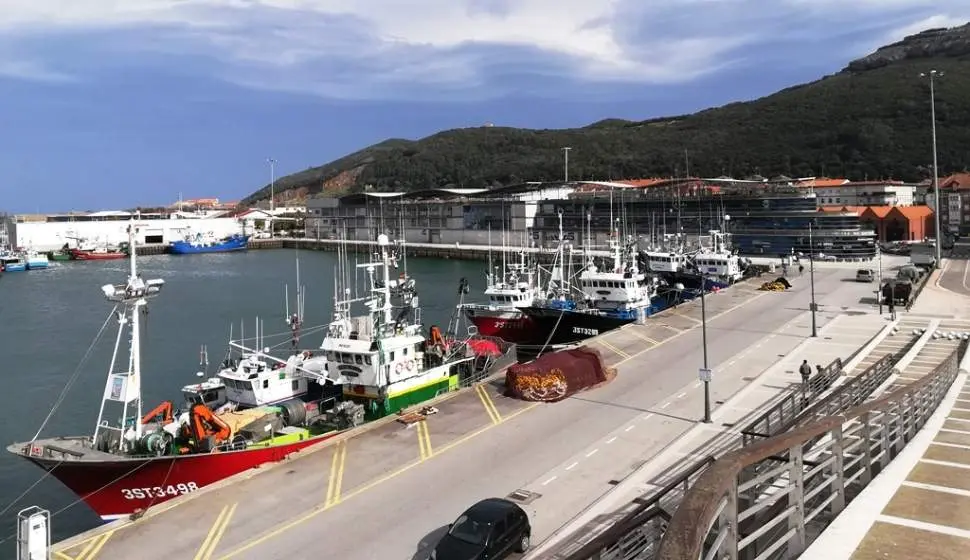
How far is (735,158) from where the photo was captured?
197125mm

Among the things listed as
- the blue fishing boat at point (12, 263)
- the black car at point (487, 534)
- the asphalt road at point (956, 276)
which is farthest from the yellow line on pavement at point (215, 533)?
the blue fishing boat at point (12, 263)

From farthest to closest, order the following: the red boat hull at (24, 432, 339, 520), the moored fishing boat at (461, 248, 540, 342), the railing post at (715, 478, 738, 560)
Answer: the moored fishing boat at (461, 248, 540, 342)
the red boat hull at (24, 432, 339, 520)
the railing post at (715, 478, 738, 560)

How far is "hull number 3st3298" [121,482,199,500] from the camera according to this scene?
63.2ft

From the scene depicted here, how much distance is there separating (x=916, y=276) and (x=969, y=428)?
5058 cm

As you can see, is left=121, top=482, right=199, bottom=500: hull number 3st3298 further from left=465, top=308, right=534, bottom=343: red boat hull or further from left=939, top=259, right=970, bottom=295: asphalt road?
left=939, top=259, right=970, bottom=295: asphalt road

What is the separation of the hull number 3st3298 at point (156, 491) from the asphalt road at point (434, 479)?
10.7 ft

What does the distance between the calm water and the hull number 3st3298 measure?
292 cm

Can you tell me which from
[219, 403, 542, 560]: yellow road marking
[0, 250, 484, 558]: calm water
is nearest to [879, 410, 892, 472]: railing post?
[219, 403, 542, 560]: yellow road marking

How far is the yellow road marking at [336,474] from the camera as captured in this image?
16.2 m

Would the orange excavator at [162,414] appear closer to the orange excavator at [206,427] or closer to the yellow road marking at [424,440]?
the orange excavator at [206,427]

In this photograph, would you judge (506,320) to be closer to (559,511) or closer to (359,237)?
(559,511)

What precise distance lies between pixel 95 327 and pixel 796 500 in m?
63.0

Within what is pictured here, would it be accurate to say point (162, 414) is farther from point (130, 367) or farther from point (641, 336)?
point (641, 336)

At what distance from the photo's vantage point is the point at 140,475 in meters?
19.1
